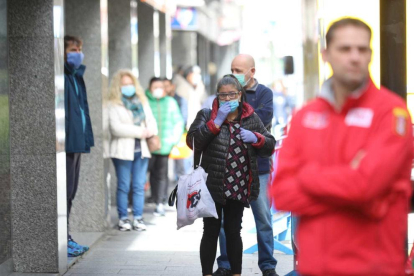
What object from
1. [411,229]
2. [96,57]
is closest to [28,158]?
[96,57]

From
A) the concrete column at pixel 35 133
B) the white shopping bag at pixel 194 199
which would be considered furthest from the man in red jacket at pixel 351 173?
the concrete column at pixel 35 133

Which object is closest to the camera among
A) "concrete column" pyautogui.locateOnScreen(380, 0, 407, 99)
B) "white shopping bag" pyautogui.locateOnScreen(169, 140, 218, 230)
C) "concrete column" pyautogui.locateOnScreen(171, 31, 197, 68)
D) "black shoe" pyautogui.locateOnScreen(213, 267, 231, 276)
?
"concrete column" pyautogui.locateOnScreen(380, 0, 407, 99)

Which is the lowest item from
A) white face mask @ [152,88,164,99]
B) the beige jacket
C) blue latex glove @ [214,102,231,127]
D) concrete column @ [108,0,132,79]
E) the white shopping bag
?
the white shopping bag

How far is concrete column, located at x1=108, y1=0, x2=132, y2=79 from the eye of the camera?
1288cm

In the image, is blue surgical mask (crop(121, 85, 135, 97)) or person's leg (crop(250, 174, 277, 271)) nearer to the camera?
person's leg (crop(250, 174, 277, 271))

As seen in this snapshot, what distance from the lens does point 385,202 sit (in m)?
2.96

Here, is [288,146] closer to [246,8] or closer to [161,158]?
[161,158]

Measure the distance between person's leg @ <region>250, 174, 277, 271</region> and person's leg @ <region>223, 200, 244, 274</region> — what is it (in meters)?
0.59

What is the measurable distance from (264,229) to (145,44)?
29.6 feet

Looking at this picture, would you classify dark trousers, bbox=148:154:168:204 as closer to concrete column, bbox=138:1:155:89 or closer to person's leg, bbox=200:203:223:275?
concrete column, bbox=138:1:155:89

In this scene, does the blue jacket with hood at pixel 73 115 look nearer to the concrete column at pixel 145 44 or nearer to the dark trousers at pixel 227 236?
the dark trousers at pixel 227 236

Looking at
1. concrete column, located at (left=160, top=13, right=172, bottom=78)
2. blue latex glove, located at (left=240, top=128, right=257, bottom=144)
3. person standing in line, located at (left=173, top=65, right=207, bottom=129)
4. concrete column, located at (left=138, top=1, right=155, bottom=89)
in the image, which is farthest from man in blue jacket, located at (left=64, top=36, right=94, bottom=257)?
concrete column, located at (left=160, top=13, right=172, bottom=78)

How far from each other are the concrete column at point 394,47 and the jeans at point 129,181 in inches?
224

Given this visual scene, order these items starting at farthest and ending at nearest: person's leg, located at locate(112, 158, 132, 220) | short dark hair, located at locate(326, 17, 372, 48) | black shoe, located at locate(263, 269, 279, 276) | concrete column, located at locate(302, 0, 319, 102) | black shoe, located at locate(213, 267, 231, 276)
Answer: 1. concrete column, located at locate(302, 0, 319, 102)
2. person's leg, located at locate(112, 158, 132, 220)
3. black shoe, located at locate(213, 267, 231, 276)
4. black shoe, located at locate(263, 269, 279, 276)
5. short dark hair, located at locate(326, 17, 372, 48)
